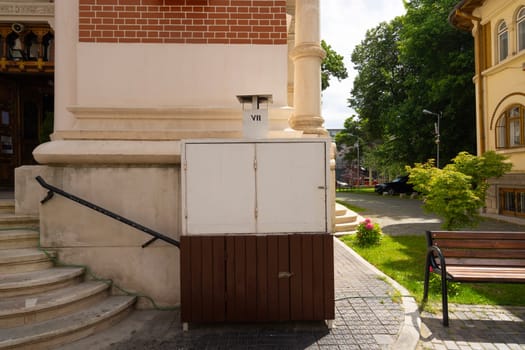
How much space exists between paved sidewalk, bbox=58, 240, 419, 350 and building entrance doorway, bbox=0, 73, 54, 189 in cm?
547

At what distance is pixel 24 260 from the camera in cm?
410

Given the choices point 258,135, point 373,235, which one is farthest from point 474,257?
point 373,235

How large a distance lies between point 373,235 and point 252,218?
18.4 ft

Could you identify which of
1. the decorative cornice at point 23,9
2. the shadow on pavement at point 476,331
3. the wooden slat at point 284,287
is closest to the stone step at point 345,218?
the shadow on pavement at point 476,331

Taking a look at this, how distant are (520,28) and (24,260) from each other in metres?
16.6

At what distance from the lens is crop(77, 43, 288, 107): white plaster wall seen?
4.84m

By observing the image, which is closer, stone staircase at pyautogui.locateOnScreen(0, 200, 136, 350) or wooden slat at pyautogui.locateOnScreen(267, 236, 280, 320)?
stone staircase at pyautogui.locateOnScreen(0, 200, 136, 350)

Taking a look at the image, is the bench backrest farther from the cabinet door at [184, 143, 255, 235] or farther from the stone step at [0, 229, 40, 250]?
the stone step at [0, 229, 40, 250]

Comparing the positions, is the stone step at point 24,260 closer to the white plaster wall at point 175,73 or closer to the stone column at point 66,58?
the stone column at point 66,58

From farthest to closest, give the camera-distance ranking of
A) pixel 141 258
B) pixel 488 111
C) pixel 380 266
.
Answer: pixel 488 111
pixel 380 266
pixel 141 258

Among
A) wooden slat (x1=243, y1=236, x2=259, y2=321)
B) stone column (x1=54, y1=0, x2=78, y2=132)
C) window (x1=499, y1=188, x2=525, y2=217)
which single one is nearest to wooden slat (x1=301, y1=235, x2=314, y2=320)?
wooden slat (x1=243, y1=236, x2=259, y2=321)

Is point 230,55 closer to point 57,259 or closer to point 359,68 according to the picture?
point 57,259

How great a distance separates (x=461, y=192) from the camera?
697 centimetres

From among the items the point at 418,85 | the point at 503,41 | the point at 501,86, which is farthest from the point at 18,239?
the point at 418,85
